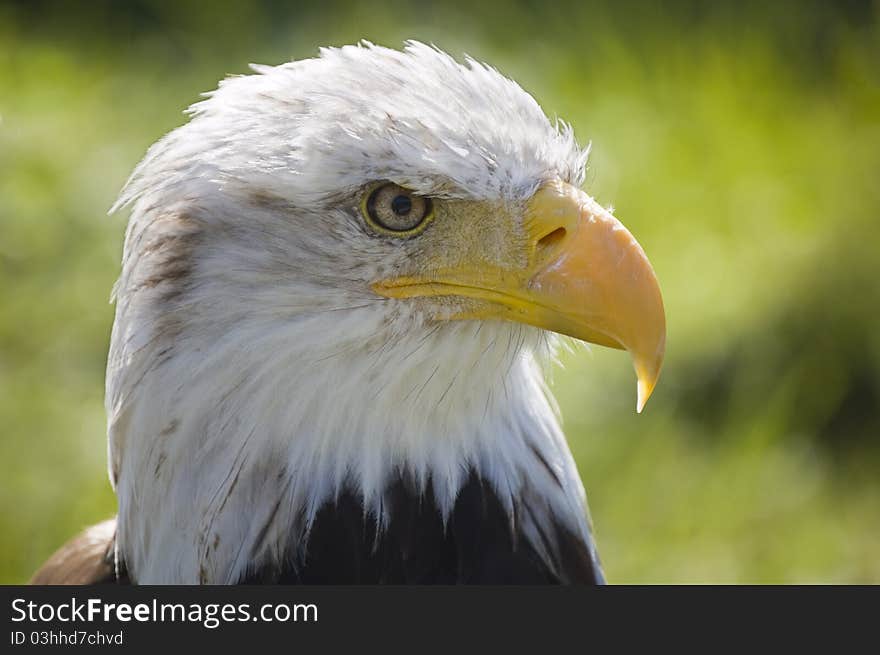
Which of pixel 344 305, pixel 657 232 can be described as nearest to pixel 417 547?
pixel 344 305

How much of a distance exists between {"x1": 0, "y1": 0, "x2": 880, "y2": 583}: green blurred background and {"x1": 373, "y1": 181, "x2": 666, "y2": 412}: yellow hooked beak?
47.1 inches

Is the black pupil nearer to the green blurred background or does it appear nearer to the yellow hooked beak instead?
the yellow hooked beak

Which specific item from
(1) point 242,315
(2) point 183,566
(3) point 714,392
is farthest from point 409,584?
(3) point 714,392

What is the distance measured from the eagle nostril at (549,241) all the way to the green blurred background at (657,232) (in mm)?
1202

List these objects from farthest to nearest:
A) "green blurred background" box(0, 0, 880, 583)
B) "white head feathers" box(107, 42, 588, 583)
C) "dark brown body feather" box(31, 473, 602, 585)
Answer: "green blurred background" box(0, 0, 880, 583) → "dark brown body feather" box(31, 473, 602, 585) → "white head feathers" box(107, 42, 588, 583)

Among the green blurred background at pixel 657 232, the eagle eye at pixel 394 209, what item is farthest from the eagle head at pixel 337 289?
the green blurred background at pixel 657 232

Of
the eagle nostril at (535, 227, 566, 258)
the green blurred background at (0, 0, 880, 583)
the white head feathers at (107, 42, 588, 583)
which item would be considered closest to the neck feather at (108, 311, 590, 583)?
the white head feathers at (107, 42, 588, 583)

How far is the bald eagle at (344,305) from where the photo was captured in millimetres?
1359

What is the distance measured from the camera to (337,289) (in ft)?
4.52

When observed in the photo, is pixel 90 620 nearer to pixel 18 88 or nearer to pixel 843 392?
pixel 843 392

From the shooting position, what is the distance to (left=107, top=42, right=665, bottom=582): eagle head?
1357 mm

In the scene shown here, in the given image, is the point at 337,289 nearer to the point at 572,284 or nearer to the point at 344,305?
the point at 344,305

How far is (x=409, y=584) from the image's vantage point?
1.48 meters

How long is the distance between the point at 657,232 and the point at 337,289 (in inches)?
93.9
